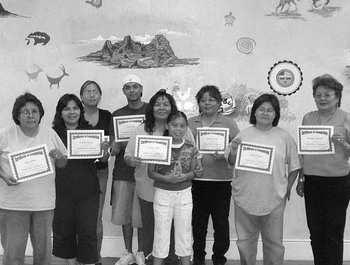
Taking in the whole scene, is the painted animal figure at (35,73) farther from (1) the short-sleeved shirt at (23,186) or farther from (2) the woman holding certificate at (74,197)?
(1) the short-sleeved shirt at (23,186)

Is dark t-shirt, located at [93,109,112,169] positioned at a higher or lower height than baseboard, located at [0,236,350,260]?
higher

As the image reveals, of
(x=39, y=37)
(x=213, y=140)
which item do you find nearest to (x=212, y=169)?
(x=213, y=140)

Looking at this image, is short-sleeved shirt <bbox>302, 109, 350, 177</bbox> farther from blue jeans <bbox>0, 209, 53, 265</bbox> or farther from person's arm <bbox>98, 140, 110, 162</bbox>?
blue jeans <bbox>0, 209, 53, 265</bbox>

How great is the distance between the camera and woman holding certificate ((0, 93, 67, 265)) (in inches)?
110

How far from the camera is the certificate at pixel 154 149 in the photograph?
3.05 metres

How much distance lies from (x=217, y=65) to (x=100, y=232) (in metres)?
2.11

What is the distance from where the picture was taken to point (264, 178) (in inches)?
117

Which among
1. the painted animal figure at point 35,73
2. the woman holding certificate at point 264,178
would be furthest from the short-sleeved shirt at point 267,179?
the painted animal figure at point 35,73

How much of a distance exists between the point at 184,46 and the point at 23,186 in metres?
2.25

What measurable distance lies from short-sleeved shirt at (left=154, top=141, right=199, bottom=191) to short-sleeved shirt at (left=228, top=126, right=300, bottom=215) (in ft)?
1.33

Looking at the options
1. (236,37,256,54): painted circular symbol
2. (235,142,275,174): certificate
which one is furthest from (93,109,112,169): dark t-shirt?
(236,37,256,54): painted circular symbol

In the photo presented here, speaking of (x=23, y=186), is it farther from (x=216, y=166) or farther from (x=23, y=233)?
(x=216, y=166)

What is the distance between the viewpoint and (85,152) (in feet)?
10.2

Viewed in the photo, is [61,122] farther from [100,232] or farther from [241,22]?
[241,22]
